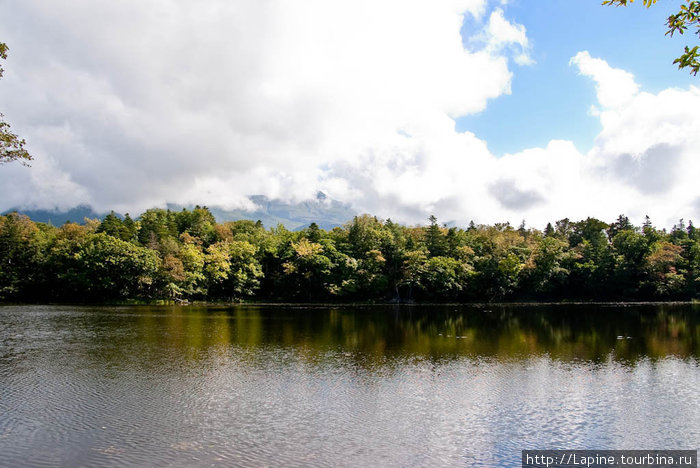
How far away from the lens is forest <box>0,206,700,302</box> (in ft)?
233

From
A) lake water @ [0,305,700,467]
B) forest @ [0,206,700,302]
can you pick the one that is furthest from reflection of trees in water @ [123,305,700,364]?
forest @ [0,206,700,302]

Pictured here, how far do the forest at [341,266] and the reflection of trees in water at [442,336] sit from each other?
27313 millimetres

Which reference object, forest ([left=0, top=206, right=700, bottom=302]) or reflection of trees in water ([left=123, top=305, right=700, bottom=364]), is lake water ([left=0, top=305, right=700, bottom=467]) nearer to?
reflection of trees in water ([left=123, top=305, right=700, bottom=364])

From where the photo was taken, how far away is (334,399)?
16.3 m

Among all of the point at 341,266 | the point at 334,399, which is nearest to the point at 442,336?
the point at 334,399

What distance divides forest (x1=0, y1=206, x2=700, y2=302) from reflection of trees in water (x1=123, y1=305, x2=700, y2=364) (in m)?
27.3

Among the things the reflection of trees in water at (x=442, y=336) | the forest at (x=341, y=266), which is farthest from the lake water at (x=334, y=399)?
the forest at (x=341, y=266)

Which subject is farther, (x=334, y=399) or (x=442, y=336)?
(x=442, y=336)

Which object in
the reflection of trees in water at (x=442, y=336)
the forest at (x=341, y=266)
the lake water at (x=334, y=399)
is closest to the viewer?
the lake water at (x=334, y=399)

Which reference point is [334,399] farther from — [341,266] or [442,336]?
[341,266]

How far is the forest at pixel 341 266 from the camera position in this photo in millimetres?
70875

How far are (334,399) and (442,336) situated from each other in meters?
18.7

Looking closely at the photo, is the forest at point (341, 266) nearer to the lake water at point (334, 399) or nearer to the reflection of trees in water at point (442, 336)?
the reflection of trees in water at point (442, 336)

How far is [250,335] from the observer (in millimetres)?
32812
